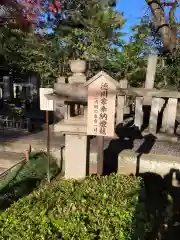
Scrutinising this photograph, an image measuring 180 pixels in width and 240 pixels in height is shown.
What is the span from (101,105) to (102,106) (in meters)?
0.02

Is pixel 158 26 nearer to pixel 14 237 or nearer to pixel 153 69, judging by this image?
pixel 153 69

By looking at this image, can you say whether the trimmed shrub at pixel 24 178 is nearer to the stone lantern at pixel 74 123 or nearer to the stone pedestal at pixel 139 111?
the stone lantern at pixel 74 123

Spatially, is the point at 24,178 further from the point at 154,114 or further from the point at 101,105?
the point at 154,114

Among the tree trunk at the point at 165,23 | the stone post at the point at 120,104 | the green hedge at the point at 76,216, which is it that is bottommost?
the green hedge at the point at 76,216

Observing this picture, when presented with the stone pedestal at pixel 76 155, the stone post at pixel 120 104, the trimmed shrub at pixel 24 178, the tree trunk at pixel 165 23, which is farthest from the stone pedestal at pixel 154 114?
the tree trunk at pixel 165 23

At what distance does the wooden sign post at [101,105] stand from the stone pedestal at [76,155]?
471 millimetres

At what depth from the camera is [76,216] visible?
2635mm

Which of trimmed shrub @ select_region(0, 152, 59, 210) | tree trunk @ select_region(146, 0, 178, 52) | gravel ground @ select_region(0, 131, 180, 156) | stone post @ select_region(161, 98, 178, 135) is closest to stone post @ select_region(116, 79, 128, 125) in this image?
gravel ground @ select_region(0, 131, 180, 156)

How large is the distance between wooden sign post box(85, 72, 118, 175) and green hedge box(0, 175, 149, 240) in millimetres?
890

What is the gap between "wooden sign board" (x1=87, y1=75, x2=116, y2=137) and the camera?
11.5 ft

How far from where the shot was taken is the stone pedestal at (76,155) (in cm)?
413

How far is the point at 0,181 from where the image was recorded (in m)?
5.15

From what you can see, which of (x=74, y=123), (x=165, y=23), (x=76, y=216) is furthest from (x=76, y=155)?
(x=165, y=23)

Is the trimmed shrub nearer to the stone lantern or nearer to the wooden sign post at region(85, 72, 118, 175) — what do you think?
the stone lantern
